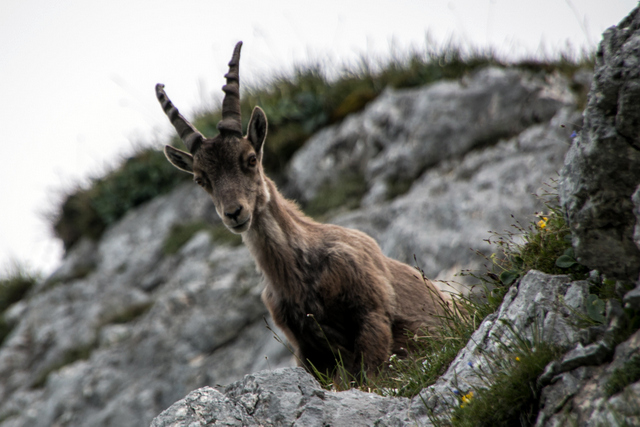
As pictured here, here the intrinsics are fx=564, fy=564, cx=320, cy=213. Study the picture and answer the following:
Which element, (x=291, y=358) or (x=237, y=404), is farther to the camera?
(x=291, y=358)

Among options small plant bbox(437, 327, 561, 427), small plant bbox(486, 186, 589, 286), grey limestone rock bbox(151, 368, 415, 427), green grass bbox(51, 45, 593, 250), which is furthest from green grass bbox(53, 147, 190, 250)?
small plant bbox(437, 327, 561, 427)

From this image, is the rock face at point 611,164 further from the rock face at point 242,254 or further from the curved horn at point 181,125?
the rock face at point 242,254

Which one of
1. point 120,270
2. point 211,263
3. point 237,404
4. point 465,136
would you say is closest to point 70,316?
point 120,270

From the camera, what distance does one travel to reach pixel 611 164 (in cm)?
299

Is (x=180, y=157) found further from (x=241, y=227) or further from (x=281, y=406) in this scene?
(x=281, y=406)

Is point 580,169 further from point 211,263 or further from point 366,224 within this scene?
point 211,263

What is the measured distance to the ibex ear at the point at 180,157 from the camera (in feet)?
23.1

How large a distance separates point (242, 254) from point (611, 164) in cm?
1003

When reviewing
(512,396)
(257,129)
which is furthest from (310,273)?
(512,396)

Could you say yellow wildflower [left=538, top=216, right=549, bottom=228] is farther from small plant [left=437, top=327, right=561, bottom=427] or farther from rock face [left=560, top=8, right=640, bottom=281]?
small plant [left=437, top=327, right=561, bottom=427]

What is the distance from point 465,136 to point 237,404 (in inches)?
336

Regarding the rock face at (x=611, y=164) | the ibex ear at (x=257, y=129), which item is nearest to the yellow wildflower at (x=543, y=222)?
the rock face at (x=611, y=164)

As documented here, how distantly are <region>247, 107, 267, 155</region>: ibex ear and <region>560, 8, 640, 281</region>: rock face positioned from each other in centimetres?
440

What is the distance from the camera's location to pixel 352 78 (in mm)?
14578
